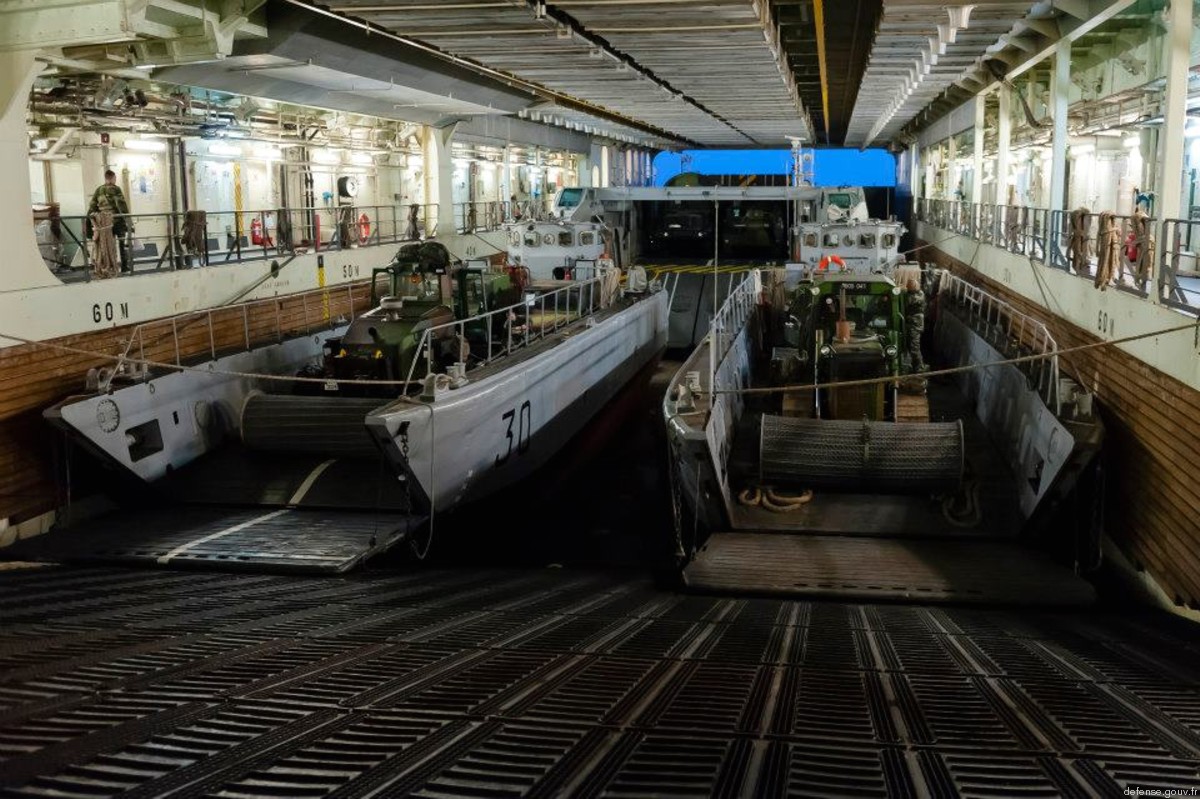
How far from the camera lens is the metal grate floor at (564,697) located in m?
3.51

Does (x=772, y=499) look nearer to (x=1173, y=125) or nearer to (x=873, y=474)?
(x=873, y=474)

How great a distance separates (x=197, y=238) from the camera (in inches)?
528

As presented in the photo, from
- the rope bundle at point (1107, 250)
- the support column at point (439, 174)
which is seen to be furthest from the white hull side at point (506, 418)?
the support column at point (439, 174)

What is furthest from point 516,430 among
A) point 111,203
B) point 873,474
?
point 111,203

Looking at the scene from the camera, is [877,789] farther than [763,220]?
No

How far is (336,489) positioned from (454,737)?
6.37m

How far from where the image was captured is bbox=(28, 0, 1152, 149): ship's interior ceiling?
35.9 ft

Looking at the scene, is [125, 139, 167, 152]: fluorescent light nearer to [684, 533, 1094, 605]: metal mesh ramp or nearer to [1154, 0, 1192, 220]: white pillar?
[684, 533, 1094, 605]: metal mesh ramp

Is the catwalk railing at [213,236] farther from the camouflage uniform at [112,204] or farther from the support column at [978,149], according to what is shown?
the support column at [978,149]

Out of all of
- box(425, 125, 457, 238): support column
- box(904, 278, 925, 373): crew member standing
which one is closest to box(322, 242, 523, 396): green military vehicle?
box(904, 278, 925, 373): crew member standing

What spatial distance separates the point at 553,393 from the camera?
11852 mm

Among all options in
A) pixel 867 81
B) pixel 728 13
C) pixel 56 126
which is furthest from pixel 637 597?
pixel 867 81

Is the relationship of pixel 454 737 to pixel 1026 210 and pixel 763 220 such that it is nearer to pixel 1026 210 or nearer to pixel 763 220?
pixel 1026 210

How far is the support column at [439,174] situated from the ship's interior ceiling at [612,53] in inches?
11.0
